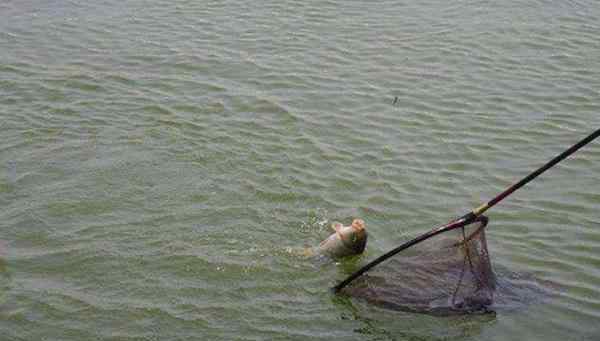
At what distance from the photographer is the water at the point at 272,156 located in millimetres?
6336

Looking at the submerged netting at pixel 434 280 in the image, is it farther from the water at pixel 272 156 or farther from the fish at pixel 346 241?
the fish at pixel 346 241

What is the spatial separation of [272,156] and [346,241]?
208 centimetres

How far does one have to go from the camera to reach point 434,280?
6.35 meters

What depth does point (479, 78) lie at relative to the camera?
34.5 ft

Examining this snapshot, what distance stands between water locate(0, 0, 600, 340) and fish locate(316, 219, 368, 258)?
0.13 meters

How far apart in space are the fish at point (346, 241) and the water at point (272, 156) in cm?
13

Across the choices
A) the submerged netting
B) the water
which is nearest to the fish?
the water

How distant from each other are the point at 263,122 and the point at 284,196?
5.45 feet

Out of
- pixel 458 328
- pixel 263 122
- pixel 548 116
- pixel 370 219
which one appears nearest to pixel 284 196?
pixel 370 219

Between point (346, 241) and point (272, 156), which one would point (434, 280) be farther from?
point (272, 156)

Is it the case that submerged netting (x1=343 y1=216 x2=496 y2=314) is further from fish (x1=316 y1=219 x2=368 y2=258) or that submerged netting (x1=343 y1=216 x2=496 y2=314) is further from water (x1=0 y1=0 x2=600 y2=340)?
fish (x1=316 y1=219 x2=368 y2=258)

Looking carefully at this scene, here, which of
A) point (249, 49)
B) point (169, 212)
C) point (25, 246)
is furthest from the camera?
point (249, 49)

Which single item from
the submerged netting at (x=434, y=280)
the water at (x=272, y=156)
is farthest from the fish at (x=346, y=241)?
the submerged netting at (x=434, y=280)

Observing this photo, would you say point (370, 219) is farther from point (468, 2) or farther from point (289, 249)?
point (468, 2)
